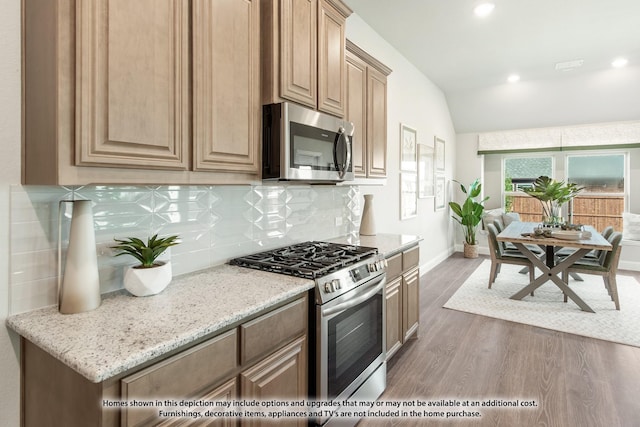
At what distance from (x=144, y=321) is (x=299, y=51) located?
5.10ft

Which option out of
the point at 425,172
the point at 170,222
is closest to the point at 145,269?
the point at 170,222

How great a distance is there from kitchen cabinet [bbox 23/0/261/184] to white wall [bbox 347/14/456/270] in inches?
84.2

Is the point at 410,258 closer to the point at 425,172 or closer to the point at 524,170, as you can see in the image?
the point at 425,172

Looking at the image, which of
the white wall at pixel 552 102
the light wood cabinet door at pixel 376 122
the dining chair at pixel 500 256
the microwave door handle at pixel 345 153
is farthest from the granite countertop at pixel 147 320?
the white wall at pixel 552 102

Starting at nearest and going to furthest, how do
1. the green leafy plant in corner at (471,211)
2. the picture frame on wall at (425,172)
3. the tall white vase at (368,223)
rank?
the tall white vase at (368,223) → the picture frame on wall at (425,172) → the green leafy plant in corner at (471,211)

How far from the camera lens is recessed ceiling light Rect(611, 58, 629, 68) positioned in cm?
462

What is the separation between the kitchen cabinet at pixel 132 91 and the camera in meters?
1.05

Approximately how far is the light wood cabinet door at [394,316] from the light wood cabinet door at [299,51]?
4.60ft

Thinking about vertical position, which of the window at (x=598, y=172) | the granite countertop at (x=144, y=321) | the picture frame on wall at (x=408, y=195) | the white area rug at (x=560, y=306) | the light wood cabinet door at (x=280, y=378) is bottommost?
the white area rug at (x=560, y=306)

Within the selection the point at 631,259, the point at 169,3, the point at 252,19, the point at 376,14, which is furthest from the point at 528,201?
the point at 169,3

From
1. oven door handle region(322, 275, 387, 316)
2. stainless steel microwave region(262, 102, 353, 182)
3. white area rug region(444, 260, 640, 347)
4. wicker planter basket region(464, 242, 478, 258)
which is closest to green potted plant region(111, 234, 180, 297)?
stainless steel microwave region(262, 102, 353, 182)

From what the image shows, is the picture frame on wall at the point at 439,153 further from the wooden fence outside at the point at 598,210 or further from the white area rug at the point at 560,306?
the wooden fence outside at the point at 598,210

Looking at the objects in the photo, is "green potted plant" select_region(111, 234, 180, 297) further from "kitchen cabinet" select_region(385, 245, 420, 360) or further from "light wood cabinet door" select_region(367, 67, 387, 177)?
"light wood cabinet door" select_region(367, 67, 387, 177)

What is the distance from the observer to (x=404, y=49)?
4297mm
